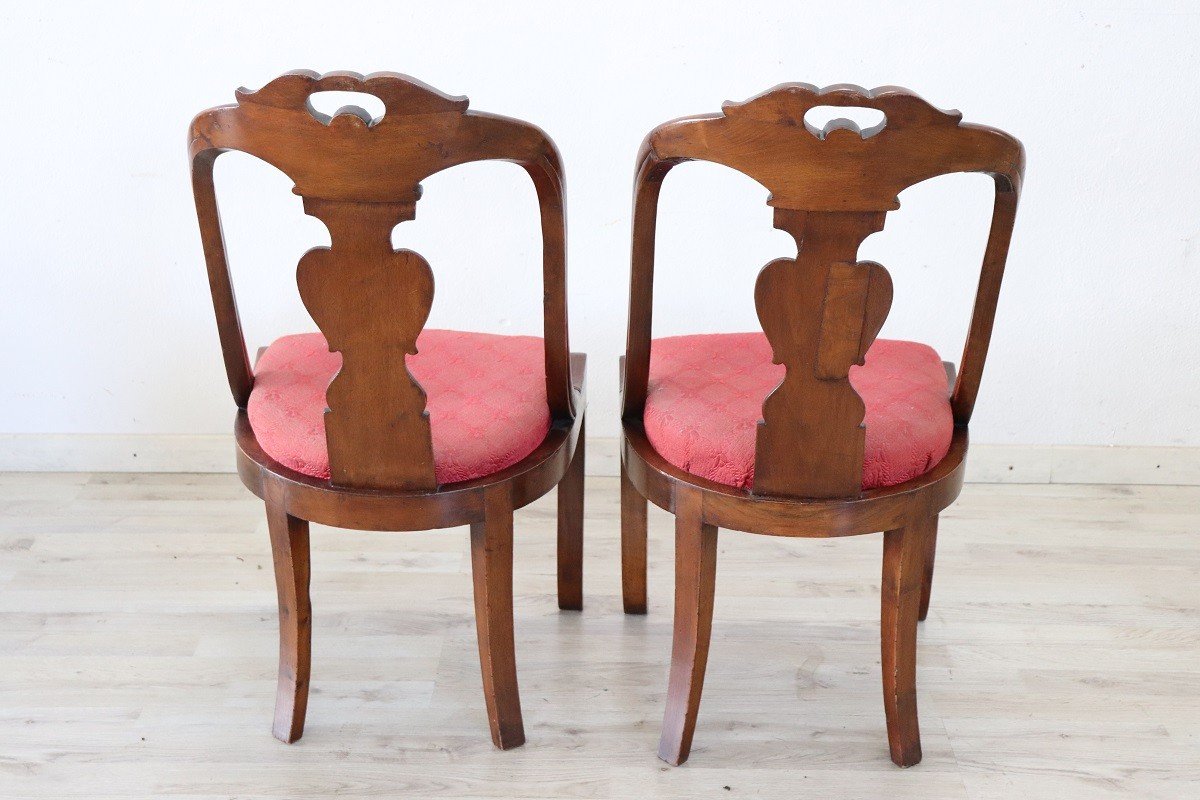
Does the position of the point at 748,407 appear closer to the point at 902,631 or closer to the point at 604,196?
the point at 902,631

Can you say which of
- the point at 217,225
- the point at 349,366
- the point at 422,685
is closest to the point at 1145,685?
the point at 422,685

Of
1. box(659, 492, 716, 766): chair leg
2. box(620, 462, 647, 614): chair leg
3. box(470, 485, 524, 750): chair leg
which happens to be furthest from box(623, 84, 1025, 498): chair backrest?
box(620, 462, 647, 614): chair leg

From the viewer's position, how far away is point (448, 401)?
1.47 meters

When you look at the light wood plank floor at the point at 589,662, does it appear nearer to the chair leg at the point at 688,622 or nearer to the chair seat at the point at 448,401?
the chair leg at the point at 688,622

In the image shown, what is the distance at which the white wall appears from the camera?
205 cm

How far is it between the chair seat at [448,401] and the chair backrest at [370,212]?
6cm

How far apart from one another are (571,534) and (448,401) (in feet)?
1.54

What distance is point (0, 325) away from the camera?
7.57 ft

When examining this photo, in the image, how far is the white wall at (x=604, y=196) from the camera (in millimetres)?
2047

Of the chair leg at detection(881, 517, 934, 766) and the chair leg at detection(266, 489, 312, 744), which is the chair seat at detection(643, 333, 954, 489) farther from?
the chair leg at detection(266, 489, 312, 744)

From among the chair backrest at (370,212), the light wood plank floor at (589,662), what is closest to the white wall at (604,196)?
the light wood plank floor at (589,662)

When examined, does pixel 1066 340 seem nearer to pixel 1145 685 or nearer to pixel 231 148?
pixel 1145 685

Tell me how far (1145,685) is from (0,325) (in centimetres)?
222

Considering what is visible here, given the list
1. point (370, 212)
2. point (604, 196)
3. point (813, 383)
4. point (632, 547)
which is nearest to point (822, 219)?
point (813, 383)
